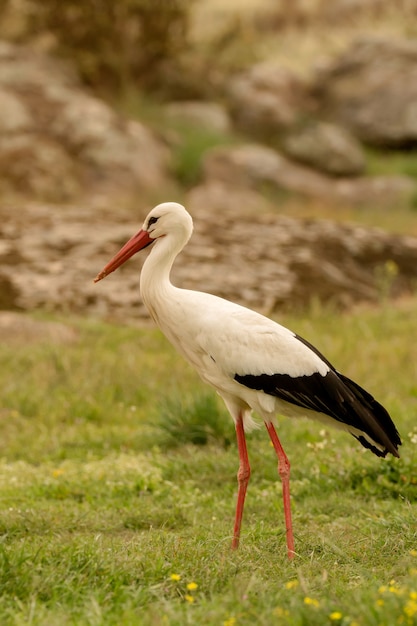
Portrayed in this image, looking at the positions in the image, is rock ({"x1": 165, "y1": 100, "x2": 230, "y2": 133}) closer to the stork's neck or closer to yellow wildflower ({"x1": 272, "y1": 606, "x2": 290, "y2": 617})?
the stork's neck

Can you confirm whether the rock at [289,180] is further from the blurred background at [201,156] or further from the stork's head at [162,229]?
the stork's head at [162,229]

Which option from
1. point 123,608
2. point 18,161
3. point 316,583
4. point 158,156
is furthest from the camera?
point 158,156

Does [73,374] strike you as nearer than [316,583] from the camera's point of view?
No

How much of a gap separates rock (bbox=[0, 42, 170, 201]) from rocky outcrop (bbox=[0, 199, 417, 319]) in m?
1.70

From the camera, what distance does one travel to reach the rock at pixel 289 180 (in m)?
15.1

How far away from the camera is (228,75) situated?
19203 millimetres

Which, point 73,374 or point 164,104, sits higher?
point 164,104

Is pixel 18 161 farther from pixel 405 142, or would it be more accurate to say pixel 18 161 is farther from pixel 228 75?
pixel 405 142

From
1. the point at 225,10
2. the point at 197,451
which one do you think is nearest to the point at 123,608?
the point at 197,451

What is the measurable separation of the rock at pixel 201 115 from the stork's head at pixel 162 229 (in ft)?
40.3

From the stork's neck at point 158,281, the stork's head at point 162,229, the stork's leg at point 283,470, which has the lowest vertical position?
the stork's leg at point 283,470

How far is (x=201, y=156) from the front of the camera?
15.5 metres

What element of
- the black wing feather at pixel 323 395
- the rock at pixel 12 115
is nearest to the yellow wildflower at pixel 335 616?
the black wing feather at pixel 323 395

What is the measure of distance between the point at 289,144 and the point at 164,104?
8.94ft
